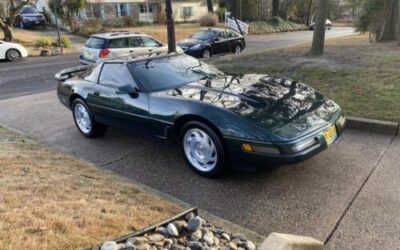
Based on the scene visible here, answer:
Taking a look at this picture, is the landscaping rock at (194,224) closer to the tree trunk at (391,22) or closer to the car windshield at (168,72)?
the car windshield at (168,72)

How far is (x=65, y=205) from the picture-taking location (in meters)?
3.21

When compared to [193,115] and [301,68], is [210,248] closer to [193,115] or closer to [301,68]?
[193,115]

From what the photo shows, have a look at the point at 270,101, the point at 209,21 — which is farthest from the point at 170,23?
the point at 209,21

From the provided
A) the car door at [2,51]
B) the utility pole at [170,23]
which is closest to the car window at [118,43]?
the utility pole at [170,23]

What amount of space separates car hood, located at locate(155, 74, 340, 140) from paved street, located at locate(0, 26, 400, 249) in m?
0.61

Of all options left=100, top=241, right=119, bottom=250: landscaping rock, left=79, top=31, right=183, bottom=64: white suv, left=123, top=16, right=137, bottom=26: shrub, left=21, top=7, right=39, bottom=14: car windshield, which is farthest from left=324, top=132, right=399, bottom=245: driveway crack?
left=123, top=16, right=137, bottom=26: shrub

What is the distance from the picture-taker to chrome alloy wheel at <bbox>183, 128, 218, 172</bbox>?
406 centimetres

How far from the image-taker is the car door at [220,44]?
17391 millimetres

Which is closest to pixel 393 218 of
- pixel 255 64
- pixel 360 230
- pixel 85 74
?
pixel 360 230

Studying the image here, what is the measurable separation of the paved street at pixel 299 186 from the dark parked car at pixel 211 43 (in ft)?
36.9

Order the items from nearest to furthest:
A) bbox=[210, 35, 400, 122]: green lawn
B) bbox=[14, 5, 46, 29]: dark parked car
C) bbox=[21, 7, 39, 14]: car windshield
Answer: bbox=[210, 35, 400, 122]: green lawn
bbox=[14, 5, 46, 29]: dark parked car
bbox=[21, 7, 39, 14]: car windshield

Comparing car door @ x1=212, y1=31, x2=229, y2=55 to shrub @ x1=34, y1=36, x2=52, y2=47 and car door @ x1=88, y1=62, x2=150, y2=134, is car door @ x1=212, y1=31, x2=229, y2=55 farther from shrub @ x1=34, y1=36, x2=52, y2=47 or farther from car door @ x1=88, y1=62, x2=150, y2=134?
car door @ x1=88, y1=62, x2=150, y2=134

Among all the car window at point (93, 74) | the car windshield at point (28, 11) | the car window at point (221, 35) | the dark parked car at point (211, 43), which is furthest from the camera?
the car windshield at point (28, 11)

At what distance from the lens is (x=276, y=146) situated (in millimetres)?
3553
